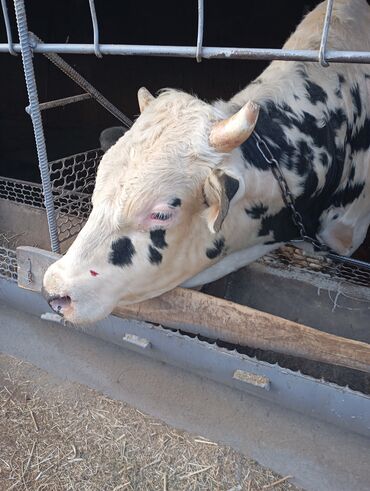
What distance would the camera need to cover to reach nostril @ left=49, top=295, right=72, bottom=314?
1.80 m

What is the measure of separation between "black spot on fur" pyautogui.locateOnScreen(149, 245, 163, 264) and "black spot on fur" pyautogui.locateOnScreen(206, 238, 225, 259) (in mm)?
231

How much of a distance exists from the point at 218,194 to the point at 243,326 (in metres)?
0.58

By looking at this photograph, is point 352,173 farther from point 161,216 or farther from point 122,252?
point 122,252

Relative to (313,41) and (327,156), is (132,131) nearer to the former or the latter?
(327,156)

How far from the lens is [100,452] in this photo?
2.43 m

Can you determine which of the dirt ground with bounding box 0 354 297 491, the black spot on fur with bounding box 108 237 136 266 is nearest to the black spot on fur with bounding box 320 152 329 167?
the black spot on fur with bounding box 108 237 136 266

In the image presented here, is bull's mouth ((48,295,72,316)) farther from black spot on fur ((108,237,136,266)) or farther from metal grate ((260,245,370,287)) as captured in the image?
metal grate ((260,245,370,287))

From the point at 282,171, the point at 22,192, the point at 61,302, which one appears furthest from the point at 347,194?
the point at 22,192

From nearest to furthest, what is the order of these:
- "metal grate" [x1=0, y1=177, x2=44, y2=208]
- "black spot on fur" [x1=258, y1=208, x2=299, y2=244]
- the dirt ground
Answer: "black spot on fur" [x1=258, y1=208, x2=299, y2=244] → the dirt ground → "metal grate" [x1=0, y1=177, x2=44, y2=208]

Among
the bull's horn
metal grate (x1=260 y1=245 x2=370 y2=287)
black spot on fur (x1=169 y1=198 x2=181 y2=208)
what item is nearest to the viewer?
the bull's horn

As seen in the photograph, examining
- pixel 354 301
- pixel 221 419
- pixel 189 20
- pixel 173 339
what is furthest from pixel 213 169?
pixel 189 20

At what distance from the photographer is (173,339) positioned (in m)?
2.32

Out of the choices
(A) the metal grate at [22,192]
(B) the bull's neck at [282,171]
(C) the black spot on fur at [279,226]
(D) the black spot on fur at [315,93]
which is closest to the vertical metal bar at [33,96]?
(B) the bull's neck at [282,171]

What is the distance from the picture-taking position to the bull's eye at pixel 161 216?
5.64 ft
